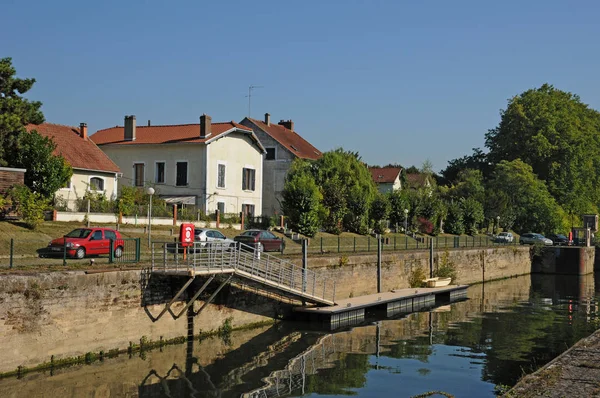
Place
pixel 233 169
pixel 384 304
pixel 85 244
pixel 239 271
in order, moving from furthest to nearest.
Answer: pixel 233 169, pixel 384 304, pixel 85 244, pixel 239 271

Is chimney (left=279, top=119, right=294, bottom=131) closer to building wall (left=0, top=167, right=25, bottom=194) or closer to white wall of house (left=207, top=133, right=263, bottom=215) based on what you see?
white wall of house (left=207, top=133, right=263, bottom=215)

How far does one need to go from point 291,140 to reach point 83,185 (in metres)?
27.8

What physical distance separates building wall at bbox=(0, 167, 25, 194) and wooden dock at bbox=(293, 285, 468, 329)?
15463 millimetres

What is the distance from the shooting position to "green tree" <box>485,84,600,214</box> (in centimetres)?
8781

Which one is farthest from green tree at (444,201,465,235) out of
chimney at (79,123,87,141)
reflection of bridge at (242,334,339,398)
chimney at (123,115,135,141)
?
reflection of bridge at (242,334,339,398)

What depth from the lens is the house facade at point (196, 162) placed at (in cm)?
5162

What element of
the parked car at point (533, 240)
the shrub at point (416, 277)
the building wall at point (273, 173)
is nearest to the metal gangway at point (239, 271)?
the shrub at point (416, 277)

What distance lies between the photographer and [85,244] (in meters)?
26.9

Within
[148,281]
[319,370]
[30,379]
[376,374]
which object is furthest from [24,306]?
[376,374]

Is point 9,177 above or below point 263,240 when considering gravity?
above

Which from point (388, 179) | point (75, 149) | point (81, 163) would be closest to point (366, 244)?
point (81, 163)

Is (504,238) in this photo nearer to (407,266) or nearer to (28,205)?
(407,266)

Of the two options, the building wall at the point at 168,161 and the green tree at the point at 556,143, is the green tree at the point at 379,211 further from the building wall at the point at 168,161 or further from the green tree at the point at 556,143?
the green tree at the point at 556,143

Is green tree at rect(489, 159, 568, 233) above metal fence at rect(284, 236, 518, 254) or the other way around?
above
